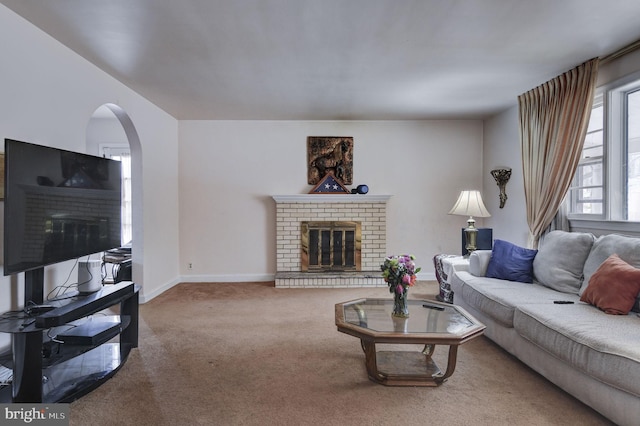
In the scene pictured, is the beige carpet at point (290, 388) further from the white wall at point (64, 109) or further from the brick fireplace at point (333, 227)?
the brick fireplace at point (333, 227)

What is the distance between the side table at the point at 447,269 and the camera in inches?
152

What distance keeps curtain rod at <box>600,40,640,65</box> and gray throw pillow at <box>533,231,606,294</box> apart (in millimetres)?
1563

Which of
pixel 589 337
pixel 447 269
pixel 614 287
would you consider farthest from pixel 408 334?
pixel 447 269

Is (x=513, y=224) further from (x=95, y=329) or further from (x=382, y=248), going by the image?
(x=95, y=329)

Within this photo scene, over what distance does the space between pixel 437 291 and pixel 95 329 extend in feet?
12.8

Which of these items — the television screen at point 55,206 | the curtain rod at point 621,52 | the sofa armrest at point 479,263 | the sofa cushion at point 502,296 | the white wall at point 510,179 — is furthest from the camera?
the white wall at point 510,179

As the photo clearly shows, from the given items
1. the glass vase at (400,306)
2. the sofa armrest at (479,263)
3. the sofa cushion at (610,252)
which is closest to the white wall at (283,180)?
the sofa armrest at (479,263)

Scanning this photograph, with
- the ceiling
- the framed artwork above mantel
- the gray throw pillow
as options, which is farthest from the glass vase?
the framed artwork above mantel

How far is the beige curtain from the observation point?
3.31 meters

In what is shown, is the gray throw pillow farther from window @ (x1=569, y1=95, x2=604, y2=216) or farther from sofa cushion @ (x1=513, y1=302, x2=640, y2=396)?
window @ (x1=569, y1=95, x2=604, y2=216)

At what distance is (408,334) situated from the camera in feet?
7.06

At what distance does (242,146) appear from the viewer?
5445mm

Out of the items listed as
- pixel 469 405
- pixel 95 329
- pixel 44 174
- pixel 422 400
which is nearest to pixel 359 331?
pixel 422 400

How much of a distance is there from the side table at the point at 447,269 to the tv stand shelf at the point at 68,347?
314cm
